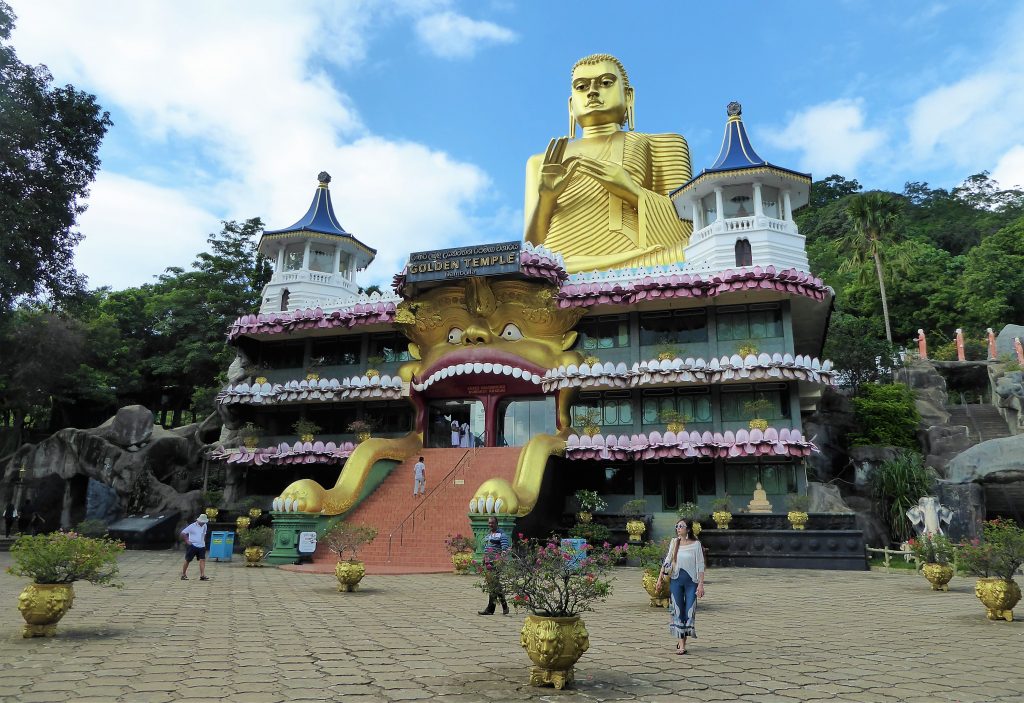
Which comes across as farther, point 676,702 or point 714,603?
point 714,603

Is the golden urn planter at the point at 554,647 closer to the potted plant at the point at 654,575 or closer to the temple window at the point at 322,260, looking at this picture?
the potted plant at the point at 654,575

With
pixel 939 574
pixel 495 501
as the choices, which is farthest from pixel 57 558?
pixel 939 574

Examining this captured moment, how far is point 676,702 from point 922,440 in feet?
103

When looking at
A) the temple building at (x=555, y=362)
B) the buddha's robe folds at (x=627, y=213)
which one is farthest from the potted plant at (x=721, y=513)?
the buddha's robe folds at (x=627, y=213)

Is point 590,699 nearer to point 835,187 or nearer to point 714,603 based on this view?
point 714,603

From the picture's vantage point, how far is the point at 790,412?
23078 millimetres

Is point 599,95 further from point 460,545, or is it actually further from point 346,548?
point 346,548

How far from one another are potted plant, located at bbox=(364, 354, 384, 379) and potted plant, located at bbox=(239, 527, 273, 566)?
828 centimetres

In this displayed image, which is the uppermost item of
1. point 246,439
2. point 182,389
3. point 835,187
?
point 835,187

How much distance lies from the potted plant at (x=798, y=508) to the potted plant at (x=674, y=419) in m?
4.00

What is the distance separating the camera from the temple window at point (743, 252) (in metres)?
24.6

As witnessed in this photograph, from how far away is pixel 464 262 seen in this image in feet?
81.4

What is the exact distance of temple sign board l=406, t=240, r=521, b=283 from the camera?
24156mm

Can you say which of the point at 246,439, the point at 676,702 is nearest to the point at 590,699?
the point at 676,702
